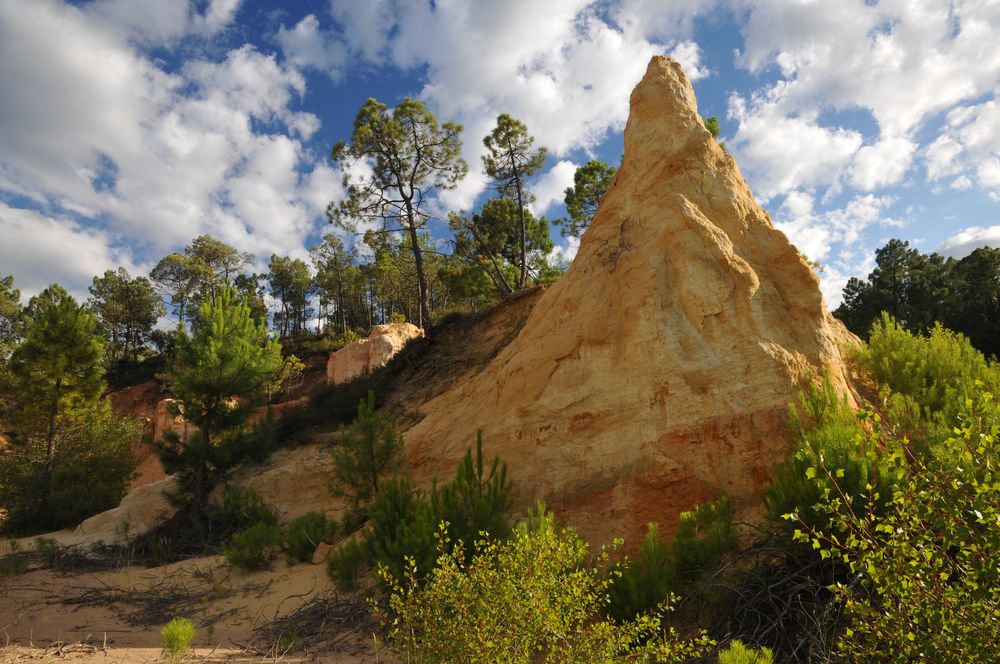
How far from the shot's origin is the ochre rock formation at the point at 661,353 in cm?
652

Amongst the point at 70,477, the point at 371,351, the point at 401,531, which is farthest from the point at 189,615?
the point at 371,351

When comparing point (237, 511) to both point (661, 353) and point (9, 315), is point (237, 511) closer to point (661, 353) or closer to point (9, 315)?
point (661, 353)

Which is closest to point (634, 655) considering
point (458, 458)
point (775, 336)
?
point (775, 336)

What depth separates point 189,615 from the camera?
677cm

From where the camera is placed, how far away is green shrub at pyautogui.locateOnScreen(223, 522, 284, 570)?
8.72 meters

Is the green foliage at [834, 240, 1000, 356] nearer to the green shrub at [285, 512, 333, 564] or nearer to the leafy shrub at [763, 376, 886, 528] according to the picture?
the leafy shrub at [763, 376, 886, 528]

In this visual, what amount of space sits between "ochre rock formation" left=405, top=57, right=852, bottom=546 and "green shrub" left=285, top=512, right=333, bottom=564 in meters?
1.93

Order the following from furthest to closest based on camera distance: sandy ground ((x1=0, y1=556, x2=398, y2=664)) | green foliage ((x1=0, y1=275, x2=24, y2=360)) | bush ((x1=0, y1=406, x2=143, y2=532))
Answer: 1. green foliage ((x1=0, y1=275, x2=24, y2=360))
2. bush ((x1=0, y1=406, x2=143, y2=532))
3. sandy ground ((x1=0, y1=556, x2=398, y2=664))

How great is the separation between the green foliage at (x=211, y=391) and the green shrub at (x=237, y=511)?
0.66m

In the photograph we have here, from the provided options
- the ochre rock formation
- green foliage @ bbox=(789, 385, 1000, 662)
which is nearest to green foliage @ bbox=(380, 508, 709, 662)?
green foliage @ bbox=(789, 385, 1000, 662)

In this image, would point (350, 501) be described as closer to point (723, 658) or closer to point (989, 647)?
A: point (723, 658)

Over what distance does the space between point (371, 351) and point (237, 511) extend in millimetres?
16526

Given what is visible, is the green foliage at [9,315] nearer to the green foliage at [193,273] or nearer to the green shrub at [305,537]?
the green foliage at [193,273]

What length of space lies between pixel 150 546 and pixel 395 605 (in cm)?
1056
